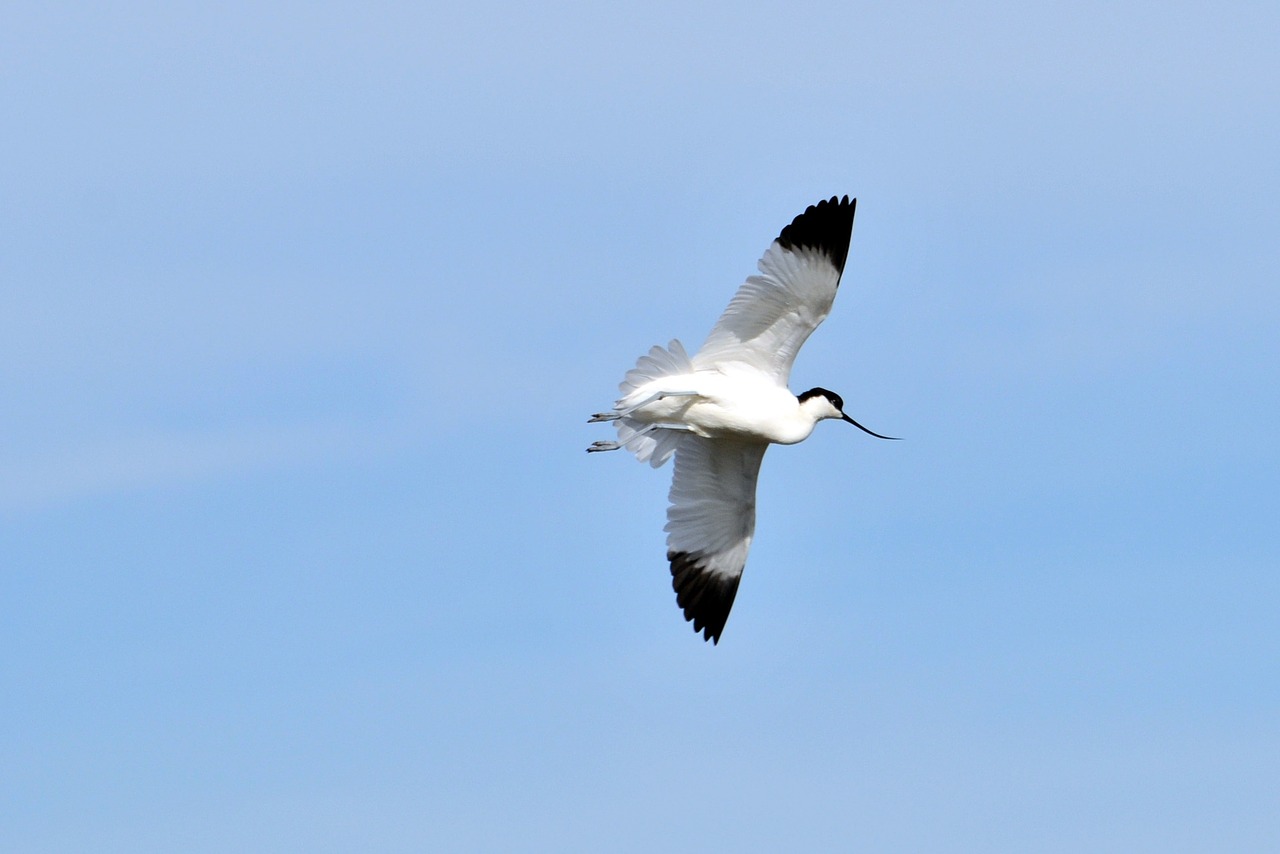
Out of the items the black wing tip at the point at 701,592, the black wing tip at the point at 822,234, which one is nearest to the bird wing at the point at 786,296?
the black wing tip at the point at 822,234

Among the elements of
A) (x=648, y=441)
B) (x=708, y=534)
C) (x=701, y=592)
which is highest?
(x=648, y=441)

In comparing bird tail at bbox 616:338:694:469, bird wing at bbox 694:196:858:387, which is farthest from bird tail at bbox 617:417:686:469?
bird wing at bbox 694:196:858:387

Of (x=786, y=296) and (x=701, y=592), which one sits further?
(x=701, y=592)

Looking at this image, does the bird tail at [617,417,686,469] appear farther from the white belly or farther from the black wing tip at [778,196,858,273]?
the black wing tip at [778,196,858,273]

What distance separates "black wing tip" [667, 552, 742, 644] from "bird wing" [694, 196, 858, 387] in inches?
108

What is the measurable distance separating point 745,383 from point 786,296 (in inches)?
40.0

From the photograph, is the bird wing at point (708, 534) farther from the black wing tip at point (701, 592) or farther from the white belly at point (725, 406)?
the white belly at point (725, 406)

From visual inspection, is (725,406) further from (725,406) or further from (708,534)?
(708,534)

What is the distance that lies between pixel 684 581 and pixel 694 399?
113 inches

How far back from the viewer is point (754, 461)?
2184 centimetres

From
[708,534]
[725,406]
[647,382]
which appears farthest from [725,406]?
[708,534]

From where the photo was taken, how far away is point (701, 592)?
2245cm

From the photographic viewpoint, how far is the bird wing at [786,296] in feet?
65.4

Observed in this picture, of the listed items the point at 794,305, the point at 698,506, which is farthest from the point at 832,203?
the point at 698,506
